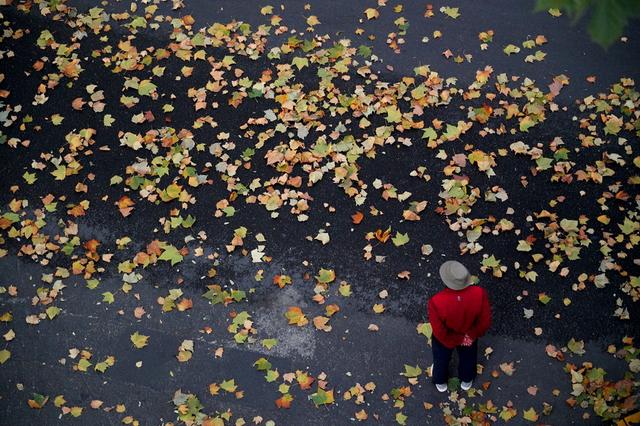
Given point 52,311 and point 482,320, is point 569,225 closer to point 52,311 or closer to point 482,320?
point 482,320

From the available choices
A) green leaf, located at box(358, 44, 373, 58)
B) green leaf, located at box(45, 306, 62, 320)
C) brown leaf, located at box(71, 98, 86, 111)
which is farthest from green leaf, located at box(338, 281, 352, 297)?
brown leaf, located at box(71, 98, 86, 111)

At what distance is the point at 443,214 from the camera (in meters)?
6.80

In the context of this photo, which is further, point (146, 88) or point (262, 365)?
point (146, 88)

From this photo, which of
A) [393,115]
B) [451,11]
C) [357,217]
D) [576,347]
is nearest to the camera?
[576,347]

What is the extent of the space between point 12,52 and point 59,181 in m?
2.58

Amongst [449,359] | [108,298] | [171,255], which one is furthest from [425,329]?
[108,298]

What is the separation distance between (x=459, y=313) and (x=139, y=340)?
3.05m

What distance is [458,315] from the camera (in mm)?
5055

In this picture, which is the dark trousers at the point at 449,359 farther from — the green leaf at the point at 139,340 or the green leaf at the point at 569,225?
the green leaf at the point at 139,340

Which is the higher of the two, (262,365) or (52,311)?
(52,311)

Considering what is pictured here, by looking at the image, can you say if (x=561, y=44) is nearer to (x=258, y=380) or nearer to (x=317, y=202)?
(x=317, y=202)

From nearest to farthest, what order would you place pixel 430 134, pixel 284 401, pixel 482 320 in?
pixel 482 320 < pixel 284 401 < pixel 430 134

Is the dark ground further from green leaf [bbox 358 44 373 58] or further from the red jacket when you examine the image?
the red jacket

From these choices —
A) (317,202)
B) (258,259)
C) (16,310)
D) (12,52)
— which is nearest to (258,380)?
(258,259)
